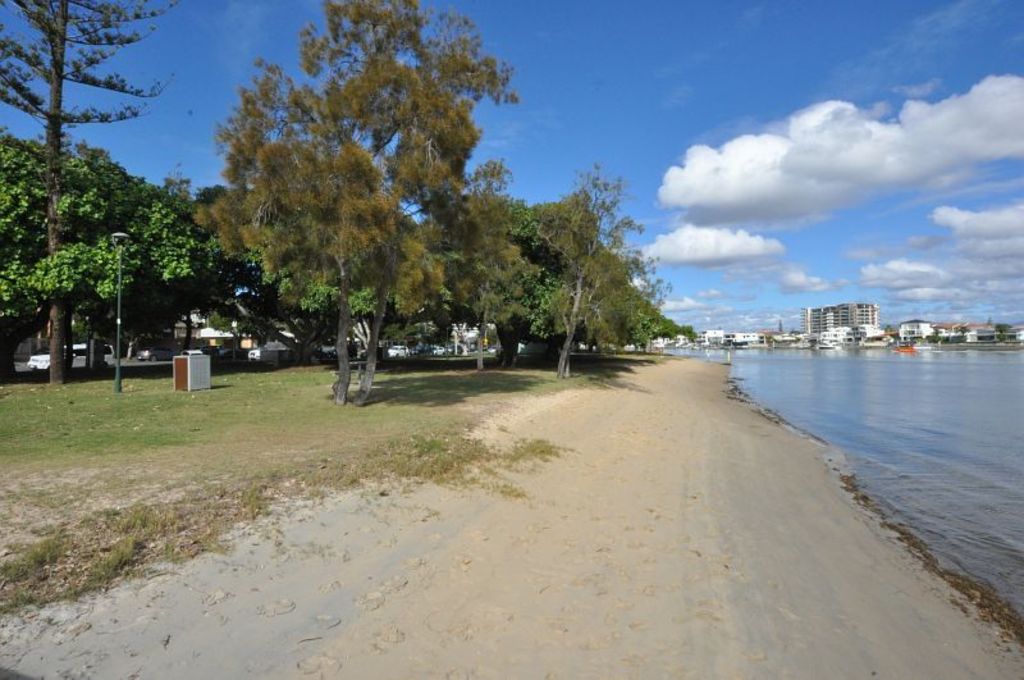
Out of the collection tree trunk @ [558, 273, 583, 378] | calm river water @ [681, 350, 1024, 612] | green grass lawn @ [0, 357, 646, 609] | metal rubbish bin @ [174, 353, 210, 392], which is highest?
tree trunk @ [558, 273, 583, 378]

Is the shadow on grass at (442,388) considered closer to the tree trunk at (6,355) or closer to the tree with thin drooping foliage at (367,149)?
the tree with thin drooping foliage at (367,149)

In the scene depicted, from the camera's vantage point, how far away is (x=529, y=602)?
4.91 metres

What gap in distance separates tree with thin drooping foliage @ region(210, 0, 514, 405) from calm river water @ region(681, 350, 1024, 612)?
9.70 meters

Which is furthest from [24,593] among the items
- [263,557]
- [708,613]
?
[708,613]

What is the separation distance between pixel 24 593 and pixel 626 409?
15.2m

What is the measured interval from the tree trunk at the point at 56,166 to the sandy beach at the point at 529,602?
18.0m

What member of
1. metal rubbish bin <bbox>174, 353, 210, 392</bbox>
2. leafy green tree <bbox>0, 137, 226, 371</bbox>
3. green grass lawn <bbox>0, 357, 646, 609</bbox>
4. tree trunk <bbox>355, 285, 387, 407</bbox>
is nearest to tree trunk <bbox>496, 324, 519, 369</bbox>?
leafy green tree <bbox>0, 137, 226, 371</bbox>

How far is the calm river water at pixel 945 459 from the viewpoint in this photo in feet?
26.6

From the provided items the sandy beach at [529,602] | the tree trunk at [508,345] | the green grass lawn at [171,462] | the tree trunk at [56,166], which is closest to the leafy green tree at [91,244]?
the tree trunk at [56,166]

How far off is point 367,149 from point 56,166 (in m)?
12.0

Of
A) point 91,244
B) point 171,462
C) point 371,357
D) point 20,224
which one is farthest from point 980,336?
point 171,462

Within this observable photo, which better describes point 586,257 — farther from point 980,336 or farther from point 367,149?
point 980,336

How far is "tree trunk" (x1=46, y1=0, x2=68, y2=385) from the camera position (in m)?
18.4

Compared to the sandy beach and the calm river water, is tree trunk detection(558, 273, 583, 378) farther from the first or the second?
the sandy beach
